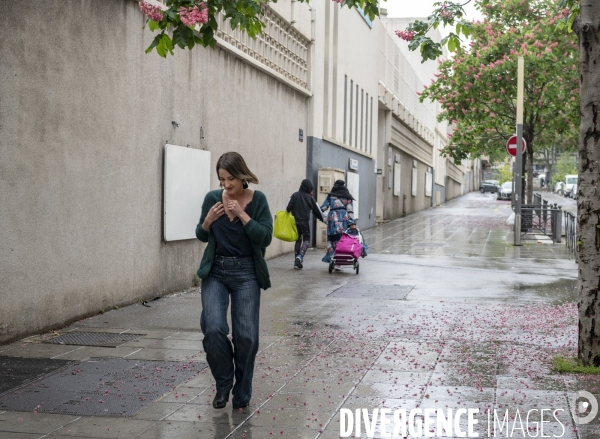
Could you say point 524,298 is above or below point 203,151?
below

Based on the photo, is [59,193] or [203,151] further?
[203,151]

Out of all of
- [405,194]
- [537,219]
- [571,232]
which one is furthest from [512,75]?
[405,194]

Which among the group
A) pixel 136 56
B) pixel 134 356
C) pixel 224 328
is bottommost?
pixel 134 356

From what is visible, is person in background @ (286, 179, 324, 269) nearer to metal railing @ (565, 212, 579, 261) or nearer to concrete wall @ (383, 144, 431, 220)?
metal railing @ (565, 212, 579, 261)

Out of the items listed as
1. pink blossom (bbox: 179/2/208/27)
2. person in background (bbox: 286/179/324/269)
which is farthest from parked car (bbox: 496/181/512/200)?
pink blossom (bbox: 179/2/208/27)

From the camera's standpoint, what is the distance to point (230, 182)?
18.9ft

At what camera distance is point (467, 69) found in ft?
107

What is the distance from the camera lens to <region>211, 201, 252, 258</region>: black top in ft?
19.2

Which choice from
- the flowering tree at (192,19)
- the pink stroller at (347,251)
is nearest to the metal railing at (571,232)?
the pink stroller at (347,251)

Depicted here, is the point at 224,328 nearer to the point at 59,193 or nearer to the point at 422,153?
the point at 59,193

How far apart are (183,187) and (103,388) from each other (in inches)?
243

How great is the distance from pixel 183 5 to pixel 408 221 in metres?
28.7

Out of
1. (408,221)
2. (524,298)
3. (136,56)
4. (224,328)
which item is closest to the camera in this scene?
(224,328)

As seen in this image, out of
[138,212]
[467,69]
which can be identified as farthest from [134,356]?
[467,69]
